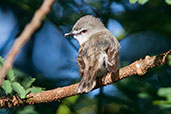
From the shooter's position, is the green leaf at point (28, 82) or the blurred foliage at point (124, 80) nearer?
the green leaf at point (28, 82)

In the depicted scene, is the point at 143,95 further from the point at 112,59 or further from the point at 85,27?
the point at 85,27

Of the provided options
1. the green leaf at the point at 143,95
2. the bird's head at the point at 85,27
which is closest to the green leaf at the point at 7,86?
the bird's head at the point at 85,27

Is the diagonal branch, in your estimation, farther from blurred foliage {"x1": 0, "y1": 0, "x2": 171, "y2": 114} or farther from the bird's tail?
blurred foliage {"x1": 0, "y1": 0, "x2": 171, "y2": 114}

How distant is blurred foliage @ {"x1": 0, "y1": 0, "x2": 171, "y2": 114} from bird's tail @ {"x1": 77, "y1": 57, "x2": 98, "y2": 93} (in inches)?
35.4

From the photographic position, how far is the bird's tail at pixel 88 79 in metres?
3.04

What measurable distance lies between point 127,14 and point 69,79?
1.58 m

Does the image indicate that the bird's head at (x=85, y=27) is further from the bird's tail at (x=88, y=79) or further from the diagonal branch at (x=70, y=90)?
the diagonal branch at (x=70, y=90)

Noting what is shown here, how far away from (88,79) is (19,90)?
2.43 feet

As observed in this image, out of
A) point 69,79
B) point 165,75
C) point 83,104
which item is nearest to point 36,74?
point 69,79

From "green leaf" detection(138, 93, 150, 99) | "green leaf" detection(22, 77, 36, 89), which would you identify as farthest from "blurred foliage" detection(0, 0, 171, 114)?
"green leaf" detection(22, 77, 36, 89)

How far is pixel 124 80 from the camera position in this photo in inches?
177

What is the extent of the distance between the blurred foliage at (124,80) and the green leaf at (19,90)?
0.86 metres

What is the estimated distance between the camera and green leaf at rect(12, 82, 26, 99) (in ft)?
9.13

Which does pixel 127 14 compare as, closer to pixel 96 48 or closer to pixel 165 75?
pixel 165 75
